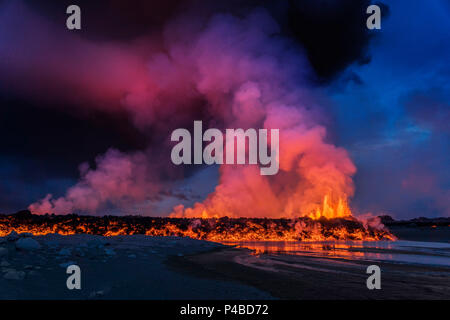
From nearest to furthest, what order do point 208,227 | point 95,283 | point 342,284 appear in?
point 95,283 < point 342,284 < point 208,227

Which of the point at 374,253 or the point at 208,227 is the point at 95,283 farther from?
the point at 208,227

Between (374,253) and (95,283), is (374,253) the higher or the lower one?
the lower one

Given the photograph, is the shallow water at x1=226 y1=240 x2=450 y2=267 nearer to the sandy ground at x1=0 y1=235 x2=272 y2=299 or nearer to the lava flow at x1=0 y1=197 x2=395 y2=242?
the sandy ground at x1=0 y1=235 x2=272 y2=299

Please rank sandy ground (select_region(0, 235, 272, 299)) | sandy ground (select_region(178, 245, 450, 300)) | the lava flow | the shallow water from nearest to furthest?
sandy ground (select_region(0, 235, 272, 299)) → sandy ground (select_region(178, 245, 450, 300)) → the shallow water → the lava flow

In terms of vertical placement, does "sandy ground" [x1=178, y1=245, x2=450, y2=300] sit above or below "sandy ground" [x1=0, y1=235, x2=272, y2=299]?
below

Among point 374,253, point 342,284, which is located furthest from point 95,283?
point 374,253

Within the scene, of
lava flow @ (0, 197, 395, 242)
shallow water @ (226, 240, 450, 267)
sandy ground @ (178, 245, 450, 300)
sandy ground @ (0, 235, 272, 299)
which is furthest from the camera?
lava flow @ (0, 197, 395, 242)

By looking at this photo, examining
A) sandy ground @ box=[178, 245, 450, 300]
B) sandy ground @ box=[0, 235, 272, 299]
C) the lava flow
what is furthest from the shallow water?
the lava flow

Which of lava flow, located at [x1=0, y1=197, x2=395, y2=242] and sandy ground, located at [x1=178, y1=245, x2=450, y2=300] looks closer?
sandy ground, located at [x1=178, y1=245, x2=450, y2=300]

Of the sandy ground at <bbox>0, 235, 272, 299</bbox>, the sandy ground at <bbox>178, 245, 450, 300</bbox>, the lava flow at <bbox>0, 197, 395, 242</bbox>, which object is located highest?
the sandy ground at <bbox>0, 235, 272, 299</bbox>

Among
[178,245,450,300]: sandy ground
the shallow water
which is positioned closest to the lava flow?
the shallow water

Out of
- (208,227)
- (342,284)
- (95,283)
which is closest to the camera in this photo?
(95,283)
